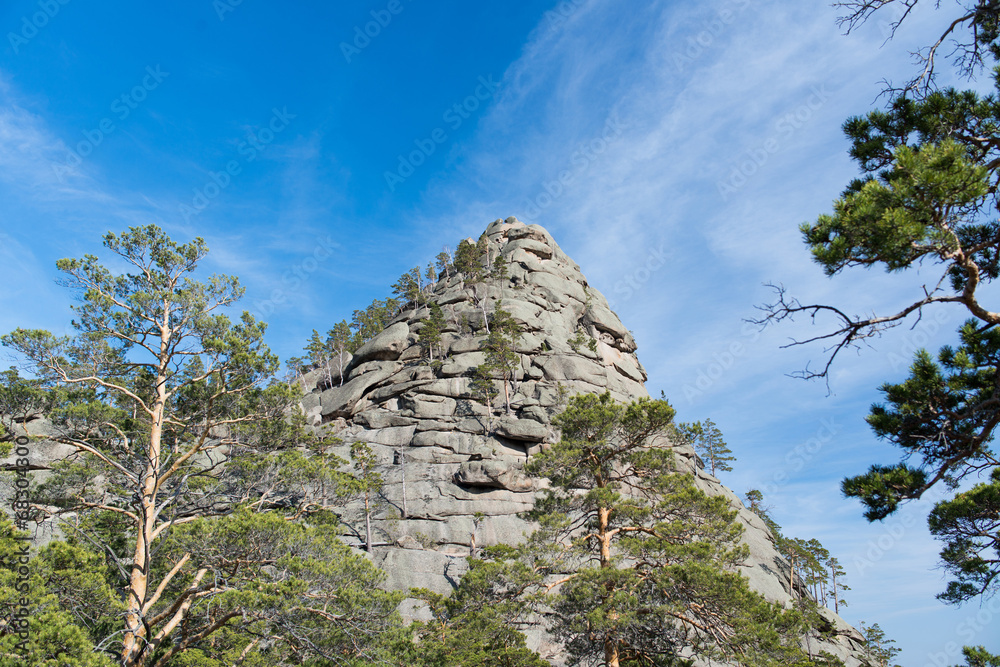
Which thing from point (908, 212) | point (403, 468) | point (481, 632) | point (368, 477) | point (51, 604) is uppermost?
point (403, 468)

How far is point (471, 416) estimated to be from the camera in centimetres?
4066

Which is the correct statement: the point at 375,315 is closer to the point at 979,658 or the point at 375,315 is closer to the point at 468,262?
the point at 468,262

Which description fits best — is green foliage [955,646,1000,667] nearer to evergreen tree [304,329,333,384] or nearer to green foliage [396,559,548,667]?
green foliage [396,559,548,667]

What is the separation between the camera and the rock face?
1184 inches

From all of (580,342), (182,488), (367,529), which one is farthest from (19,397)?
(580,342)

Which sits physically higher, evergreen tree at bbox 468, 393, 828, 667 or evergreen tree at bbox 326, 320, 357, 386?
evergreen tree at bbox 326, 320, 357, 386

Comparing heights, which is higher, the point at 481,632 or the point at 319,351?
the point at 319,351

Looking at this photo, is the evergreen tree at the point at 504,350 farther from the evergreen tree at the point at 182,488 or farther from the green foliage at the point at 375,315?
the evergreen tree at the point at 182,488

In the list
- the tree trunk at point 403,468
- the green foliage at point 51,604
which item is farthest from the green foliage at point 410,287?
the green foliage at point 51,604

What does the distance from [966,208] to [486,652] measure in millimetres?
11735

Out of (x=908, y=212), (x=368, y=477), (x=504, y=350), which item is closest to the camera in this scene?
(x=908, y=212)

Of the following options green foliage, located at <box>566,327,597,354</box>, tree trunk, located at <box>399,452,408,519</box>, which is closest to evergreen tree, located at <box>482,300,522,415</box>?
green foliage, located at <box>566,327,597,354</box>

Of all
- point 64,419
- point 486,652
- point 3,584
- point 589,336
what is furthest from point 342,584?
point 589,336

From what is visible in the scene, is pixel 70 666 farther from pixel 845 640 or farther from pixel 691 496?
pixel 845 640
